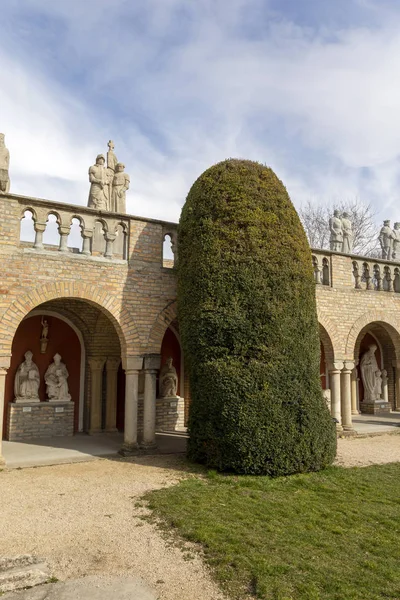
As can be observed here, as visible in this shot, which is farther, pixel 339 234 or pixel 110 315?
pixel 339 234

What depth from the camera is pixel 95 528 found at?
5.91m

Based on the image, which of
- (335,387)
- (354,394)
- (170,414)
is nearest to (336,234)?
(335,387)

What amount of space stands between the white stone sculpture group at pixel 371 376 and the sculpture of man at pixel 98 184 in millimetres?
11667

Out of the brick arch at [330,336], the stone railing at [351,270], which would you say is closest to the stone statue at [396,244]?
the stone railing at [351,270]

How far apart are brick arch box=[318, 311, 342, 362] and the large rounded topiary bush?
4.08 meters

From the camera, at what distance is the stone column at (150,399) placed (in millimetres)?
10547

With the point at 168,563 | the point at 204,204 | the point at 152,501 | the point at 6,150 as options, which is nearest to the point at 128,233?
the point at 204,204

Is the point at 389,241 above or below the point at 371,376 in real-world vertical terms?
above

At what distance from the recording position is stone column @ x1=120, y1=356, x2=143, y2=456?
10.3 metres

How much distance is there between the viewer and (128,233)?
34.9 feet

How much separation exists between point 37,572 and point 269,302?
5776 mm

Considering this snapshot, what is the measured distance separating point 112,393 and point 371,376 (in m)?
10.5

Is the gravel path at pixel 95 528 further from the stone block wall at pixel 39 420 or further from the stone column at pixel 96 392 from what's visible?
the stone column at pixel 96 392

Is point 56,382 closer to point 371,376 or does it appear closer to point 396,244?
point 371,376
